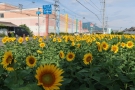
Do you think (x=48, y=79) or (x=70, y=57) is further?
(x=70, y=57)

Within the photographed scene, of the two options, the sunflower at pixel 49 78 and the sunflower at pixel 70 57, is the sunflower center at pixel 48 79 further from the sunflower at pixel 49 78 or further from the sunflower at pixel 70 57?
the sunflower at pixel 70 57

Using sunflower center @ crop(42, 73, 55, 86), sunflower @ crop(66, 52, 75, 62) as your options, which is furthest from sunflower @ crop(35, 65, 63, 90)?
sunflower @ crop(66, 52, 75, 62)

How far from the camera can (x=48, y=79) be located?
3.83ft

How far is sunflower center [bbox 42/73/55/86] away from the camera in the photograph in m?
1.15

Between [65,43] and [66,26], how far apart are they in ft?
195

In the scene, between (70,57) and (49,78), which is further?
(70,57)

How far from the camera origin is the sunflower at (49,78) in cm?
114

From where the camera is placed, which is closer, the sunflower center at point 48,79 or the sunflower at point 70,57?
the sunflower center at point 48,79

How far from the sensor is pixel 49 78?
117 centimetres

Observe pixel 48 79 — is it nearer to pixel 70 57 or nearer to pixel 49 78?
pixel 49 78

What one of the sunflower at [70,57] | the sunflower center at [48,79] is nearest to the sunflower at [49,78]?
the sunflower center at [48,79]

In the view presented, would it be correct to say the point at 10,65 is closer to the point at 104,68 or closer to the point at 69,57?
the point at 69,57

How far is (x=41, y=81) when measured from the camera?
3.79 feet

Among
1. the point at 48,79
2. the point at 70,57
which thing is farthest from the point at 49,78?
the point at 70,57
